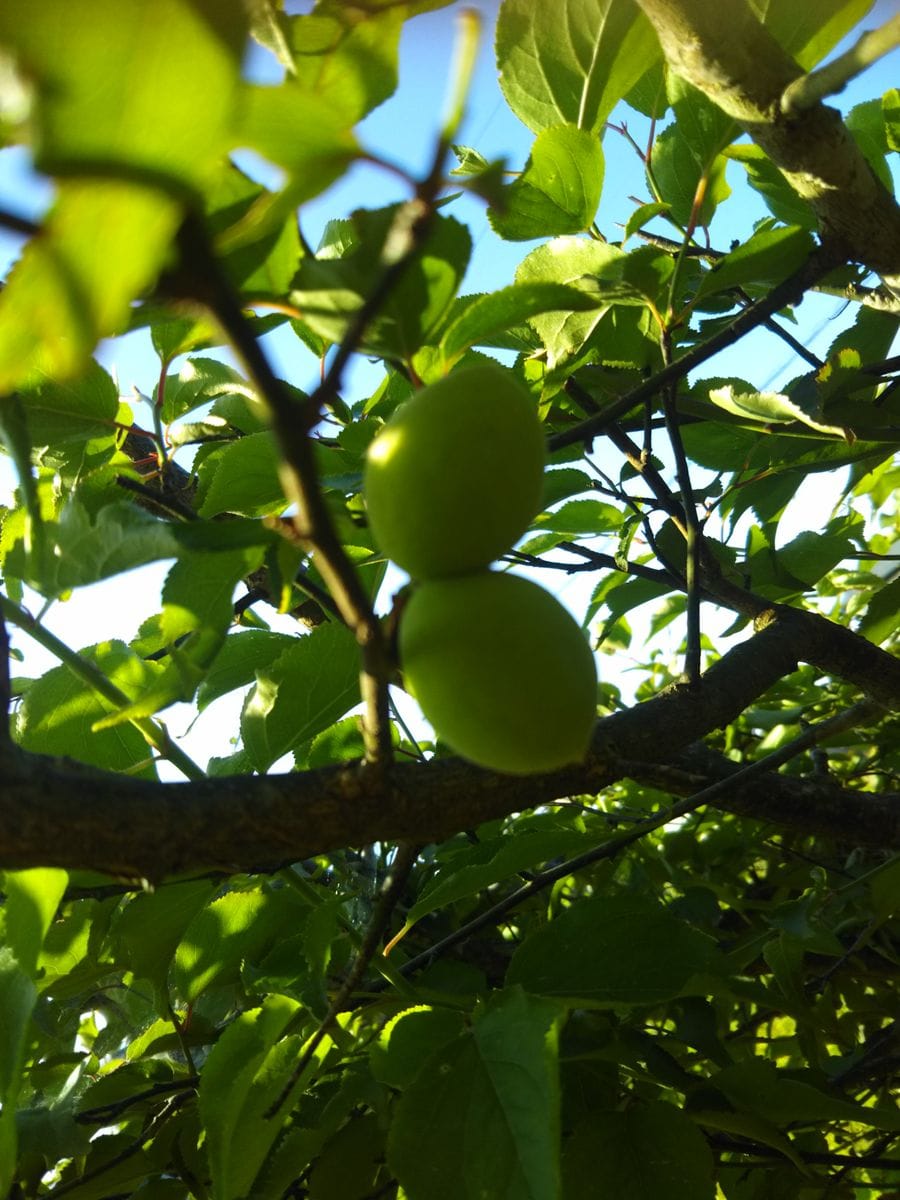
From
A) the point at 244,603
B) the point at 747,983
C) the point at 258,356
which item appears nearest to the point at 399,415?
the point at 258,356

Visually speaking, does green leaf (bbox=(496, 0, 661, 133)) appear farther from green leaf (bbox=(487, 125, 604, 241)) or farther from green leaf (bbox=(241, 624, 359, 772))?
green leaf (bbox=(241, 624, 359, 772))

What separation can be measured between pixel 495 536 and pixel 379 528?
6cm

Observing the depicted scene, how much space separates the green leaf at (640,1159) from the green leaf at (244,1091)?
0.21m

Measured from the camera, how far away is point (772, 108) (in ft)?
2.19

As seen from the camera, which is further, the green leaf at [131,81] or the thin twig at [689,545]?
the thin twig at [689,545]

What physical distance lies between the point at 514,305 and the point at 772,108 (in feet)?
0.93

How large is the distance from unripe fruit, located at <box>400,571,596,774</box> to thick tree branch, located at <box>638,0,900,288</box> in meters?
0.41

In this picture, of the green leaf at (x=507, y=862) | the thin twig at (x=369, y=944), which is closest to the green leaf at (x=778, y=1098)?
the green leaf at (x=507, y=862)

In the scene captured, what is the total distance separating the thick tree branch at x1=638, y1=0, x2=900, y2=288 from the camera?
2.12 ft

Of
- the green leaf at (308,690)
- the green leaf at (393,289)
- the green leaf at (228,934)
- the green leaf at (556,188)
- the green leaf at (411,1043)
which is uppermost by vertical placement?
the green leaf at (556,188)

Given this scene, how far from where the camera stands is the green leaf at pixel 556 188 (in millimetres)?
788

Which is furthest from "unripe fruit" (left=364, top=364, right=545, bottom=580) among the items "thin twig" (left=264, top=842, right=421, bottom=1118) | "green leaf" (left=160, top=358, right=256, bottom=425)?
"green leaf" (left=160, top=358, right=256, bottom=425)

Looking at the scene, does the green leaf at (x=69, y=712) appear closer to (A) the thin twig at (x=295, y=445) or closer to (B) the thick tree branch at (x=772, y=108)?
(A) the thin twig at (x=295, y=445)

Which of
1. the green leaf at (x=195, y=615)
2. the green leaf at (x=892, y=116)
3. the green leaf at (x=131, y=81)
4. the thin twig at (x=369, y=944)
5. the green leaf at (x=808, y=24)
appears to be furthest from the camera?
the green leaf at (x=892, y=116)
